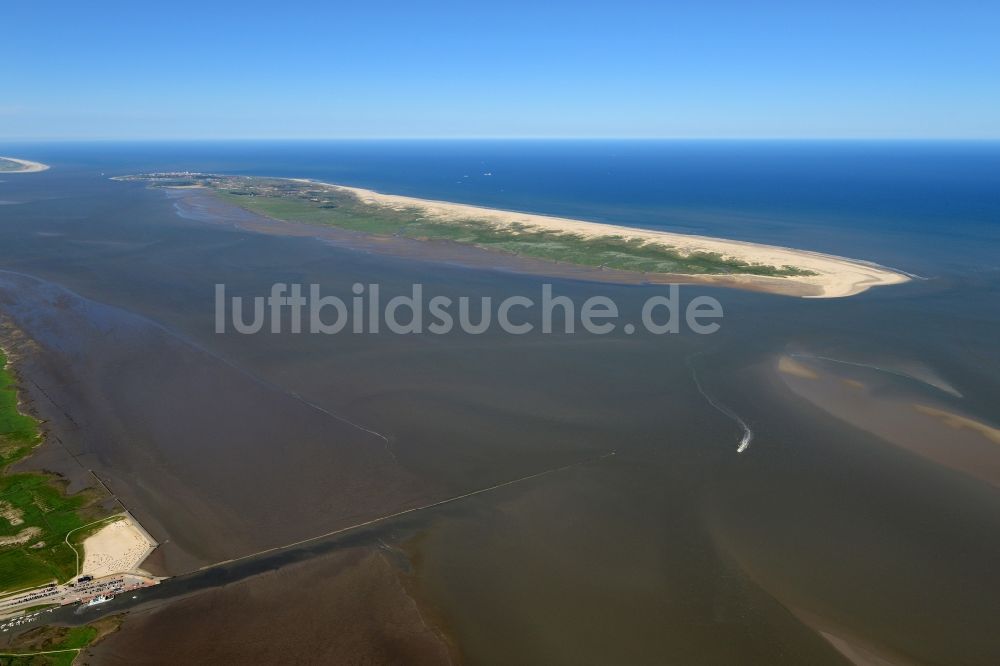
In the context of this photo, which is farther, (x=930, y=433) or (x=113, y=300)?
(x=113, y=300)

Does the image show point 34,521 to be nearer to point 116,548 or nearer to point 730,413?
point 116,548

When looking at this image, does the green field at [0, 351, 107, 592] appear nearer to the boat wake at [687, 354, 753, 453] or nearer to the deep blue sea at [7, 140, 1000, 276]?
the boat wake at [687, 354, 753, 453]

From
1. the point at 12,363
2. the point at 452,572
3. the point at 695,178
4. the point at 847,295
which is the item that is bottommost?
the point at 452,572

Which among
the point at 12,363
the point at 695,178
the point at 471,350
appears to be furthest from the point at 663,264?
the point at 695,178

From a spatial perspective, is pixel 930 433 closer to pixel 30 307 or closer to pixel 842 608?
pixel 842 608

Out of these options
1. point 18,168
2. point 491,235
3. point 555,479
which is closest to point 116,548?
point 555,479

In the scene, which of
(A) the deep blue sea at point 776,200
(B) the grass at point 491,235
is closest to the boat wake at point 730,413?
(B) the grass at point 491,235

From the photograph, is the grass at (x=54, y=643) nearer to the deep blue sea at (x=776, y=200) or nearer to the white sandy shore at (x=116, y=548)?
the white sandy shore at (x=116, y=548)
